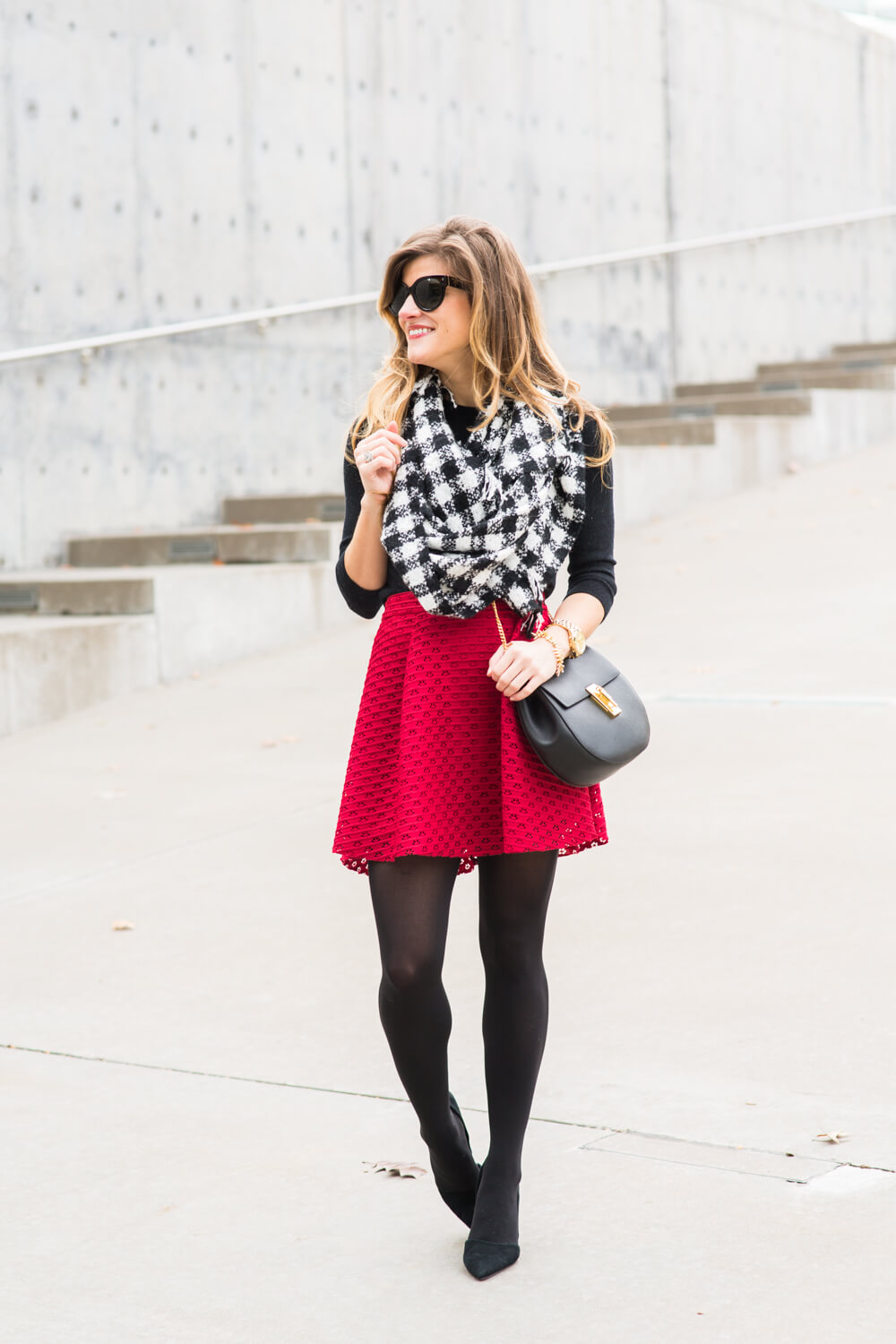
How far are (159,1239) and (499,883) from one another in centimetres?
87

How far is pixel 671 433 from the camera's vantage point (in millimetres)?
13148

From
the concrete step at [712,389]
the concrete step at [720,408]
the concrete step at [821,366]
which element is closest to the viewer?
the concrete step at [720,408]

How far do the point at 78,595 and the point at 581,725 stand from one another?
672 cm

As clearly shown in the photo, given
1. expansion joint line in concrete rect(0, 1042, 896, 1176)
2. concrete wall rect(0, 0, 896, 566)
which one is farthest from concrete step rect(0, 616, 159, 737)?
expansion joint line in concrete rect(0, 1042, 896, 1176)

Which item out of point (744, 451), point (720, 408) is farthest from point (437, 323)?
point (720, 408)

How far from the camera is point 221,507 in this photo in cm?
1151

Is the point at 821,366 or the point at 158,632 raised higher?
the point at 821,366

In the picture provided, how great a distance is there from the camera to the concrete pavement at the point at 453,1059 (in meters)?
2.84

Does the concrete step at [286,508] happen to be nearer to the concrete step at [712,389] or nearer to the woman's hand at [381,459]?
the concrete step at [712,389]

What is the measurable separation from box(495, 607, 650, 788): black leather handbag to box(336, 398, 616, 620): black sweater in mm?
173

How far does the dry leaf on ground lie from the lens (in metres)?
3.34

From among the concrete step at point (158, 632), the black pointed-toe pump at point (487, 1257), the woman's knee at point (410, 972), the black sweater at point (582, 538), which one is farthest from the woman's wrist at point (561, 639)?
the concrete step at point (158, 632)

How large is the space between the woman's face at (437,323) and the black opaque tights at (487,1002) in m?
0.85

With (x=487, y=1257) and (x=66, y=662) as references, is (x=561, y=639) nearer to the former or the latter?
(x=487, y=1257)
